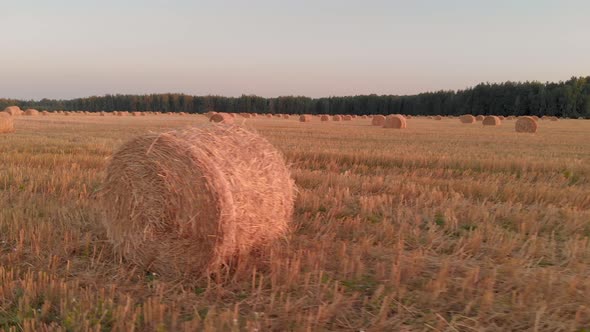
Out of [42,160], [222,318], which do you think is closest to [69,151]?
[42,160]

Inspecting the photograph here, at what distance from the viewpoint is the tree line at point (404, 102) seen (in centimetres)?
7275

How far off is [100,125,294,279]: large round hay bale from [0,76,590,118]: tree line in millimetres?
81044

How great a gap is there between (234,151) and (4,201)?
12.5 feet

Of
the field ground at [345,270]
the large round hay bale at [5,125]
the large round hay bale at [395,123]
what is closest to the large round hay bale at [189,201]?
the field ground at [345,270]

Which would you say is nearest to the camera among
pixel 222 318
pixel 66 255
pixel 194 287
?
pixel 222 318

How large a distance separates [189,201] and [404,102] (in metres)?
99.4

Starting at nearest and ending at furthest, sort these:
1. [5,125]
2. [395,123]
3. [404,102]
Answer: [5,125]
[395,123]
[404,102]

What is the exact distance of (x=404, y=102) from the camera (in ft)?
323

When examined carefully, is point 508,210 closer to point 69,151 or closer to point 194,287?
point 194,287

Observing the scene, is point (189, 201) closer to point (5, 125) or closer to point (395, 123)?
point (5, 125)

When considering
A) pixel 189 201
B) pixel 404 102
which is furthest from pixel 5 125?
pixel 404 102

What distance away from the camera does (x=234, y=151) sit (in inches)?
172

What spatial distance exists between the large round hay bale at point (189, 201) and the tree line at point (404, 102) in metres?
81.0

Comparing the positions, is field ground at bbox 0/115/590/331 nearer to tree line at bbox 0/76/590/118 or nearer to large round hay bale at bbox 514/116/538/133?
large round hay bale at bbox 514/116/538/133
